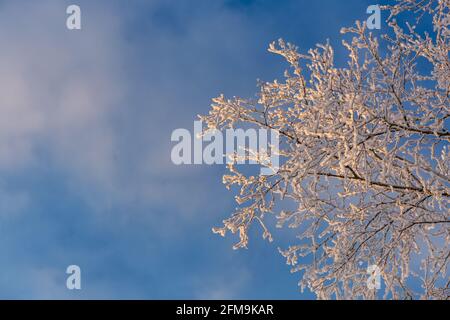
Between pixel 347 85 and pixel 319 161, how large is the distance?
1.45 meters

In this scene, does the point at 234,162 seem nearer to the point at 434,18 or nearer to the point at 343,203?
the point at 343,203

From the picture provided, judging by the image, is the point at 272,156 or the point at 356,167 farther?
the point at 272,156

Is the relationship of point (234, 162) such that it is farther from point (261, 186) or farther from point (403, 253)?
point (403, 253)

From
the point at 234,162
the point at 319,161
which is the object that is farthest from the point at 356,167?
the point at 234,162

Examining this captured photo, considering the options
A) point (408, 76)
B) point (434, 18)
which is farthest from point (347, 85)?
point (434, 18)

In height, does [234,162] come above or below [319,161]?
above

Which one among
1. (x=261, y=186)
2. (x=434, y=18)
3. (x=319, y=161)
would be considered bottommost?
(x=319, y=161)
